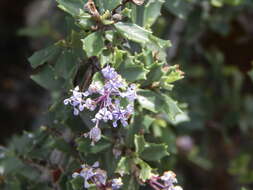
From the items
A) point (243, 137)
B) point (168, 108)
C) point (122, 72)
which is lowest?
point (243, 137)

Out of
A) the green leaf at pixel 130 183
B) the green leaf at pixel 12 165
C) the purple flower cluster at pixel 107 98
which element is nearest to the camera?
the purple flower cluster at pixel 107 98

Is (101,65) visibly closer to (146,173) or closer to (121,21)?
(121,21)

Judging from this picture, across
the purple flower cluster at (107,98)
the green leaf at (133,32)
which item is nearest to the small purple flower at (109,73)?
the purple flower cluster at (107,98)

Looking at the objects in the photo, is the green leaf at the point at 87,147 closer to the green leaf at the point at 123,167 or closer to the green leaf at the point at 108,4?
the green leaf at the point at 123,167

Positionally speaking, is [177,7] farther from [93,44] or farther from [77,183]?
[77,183]

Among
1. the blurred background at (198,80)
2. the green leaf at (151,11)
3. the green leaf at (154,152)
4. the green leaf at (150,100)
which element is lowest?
the blurred background at (198,80)

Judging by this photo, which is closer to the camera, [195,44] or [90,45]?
[90,45]

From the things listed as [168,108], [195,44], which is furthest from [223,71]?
[168,108]
